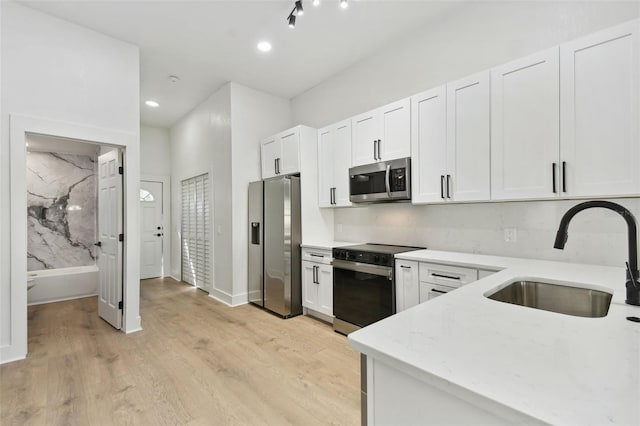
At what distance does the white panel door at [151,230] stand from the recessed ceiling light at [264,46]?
13.3 feet

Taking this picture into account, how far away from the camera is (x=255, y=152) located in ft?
15.1

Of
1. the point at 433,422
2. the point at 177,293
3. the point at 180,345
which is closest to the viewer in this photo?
the point at 433,422

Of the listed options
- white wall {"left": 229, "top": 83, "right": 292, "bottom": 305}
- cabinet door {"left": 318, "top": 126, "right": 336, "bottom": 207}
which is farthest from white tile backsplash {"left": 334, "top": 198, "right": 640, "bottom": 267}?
white wall {"left": 229, "top": 83, "right": 292, "bottom": 305}

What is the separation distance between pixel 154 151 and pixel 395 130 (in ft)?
17.8

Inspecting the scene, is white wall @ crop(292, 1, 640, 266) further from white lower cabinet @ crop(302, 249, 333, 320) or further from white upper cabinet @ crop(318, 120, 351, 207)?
white lower cabinet @ crop(302, 249, 333, 320)

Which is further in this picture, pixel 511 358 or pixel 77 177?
pixel 77 177

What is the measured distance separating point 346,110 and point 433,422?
383 centimetres

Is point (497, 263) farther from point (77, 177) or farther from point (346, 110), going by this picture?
point (77, 177)

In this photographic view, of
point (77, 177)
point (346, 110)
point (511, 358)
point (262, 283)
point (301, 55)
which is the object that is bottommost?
point (262, 283)

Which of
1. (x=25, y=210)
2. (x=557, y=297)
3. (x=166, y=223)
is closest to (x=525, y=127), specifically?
(x=557, y=297)

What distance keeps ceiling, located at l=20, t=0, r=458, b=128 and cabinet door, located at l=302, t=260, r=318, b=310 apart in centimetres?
260

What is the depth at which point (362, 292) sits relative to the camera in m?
3.02

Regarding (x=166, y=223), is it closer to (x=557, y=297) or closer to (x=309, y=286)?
(x=309, y=286)

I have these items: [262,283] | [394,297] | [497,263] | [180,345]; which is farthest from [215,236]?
[497,263]
